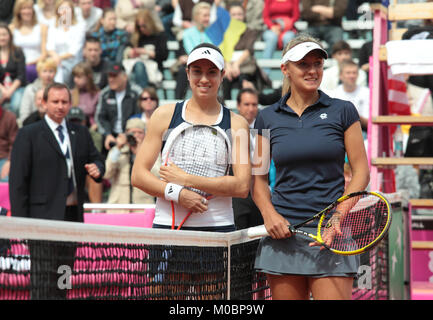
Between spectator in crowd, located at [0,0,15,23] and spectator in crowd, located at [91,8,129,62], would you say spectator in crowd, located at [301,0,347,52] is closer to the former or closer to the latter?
spectator in crowd, located at [91,8,129,62]

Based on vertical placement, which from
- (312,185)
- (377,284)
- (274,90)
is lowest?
(377,284)

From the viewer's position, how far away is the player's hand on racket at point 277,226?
3.79 meters

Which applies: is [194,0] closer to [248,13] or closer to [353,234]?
[248,13]

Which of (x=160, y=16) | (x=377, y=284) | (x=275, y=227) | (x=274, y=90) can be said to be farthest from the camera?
(x=160, y=16)

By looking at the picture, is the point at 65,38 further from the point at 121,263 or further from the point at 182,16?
the point at 121,263

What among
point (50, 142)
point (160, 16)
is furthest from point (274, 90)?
point (50, 142)

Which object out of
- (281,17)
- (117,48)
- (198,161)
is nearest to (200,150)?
(198,161)

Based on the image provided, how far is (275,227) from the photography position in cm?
380

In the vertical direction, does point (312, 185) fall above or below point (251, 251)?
above

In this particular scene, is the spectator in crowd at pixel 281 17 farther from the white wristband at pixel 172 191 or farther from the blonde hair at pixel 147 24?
the white wristband at pixel 172 191

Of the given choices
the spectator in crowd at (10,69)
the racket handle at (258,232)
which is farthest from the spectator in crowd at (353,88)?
the racket handle at (258,232)

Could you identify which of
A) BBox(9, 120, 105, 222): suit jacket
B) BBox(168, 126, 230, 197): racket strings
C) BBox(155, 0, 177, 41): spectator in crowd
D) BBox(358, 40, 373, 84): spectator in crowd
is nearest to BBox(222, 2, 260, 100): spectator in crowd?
BBox(358, 40, 373, 84): spectator in crowd

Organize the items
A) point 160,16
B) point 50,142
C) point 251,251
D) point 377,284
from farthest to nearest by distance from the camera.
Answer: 1. point 160,16
2. point 50,142
3. point 377,284
4. point 251,251

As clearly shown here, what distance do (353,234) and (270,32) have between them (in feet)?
30.4
